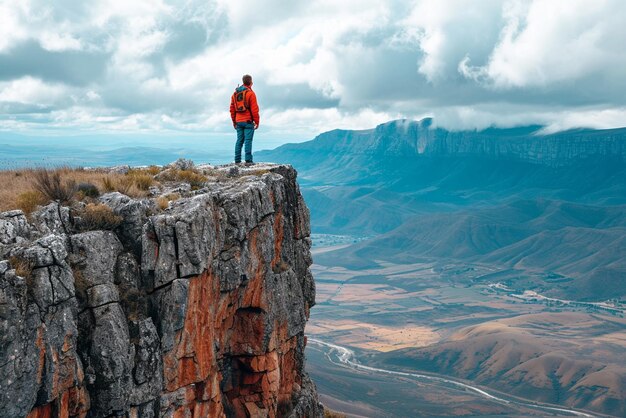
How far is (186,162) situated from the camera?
3189 centimetres

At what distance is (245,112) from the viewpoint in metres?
32.7

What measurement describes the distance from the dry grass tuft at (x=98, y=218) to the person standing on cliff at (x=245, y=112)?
1206 centimetres

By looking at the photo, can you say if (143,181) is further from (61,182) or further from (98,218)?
(98,218)

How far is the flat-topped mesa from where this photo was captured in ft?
55.5

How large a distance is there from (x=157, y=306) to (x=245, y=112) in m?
14.0

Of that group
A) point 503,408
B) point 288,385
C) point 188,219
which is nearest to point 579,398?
point 503,408

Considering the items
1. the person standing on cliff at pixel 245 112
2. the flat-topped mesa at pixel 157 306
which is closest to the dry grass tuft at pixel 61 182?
the flat-topped mesa at pixel 157 306

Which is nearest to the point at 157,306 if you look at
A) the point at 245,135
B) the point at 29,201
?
the point at 29,201

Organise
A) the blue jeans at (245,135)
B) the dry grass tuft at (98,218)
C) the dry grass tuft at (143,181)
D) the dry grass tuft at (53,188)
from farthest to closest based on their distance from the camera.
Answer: the blue jeans at (245,135), the dry grass tuft at (143,181), the dry grass tuft at (53,188), the dry grass tuft at (98,218)

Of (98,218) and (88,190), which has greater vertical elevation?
(88,190)

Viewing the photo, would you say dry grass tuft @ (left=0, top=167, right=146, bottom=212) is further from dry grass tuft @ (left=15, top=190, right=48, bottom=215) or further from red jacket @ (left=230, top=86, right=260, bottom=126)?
red jacket @ (left=230, top=86, right=260, bottom=126)

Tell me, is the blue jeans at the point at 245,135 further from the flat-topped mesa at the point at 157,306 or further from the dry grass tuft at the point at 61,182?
the dry grass tuft at the point at 61,182

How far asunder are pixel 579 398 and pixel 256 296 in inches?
7209

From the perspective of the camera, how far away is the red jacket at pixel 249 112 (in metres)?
32.0
